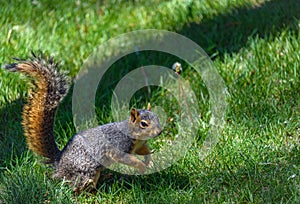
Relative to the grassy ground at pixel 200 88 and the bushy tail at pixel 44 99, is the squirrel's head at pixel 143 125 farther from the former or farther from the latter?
the bushy tail at pixel 44 99

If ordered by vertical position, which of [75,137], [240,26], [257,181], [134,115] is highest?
[240,26]

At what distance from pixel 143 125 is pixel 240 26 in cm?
193

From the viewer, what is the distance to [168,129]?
407 cm

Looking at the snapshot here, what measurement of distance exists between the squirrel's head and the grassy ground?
0.26 metres

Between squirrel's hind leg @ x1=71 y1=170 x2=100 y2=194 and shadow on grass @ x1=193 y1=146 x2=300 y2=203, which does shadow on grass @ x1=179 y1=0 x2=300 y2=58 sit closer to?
shadow on grass @ x1=193 y1=146 x2=300 y2=203

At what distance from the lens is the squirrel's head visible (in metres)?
3.38

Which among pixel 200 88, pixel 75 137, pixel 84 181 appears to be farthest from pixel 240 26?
pixel 84 181

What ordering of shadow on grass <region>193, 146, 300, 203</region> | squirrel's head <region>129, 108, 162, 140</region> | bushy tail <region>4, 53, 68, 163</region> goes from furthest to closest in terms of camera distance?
bushy tail <region>4, 53, 68, 163</region> < squirrel's head <region>129, 108, 162, 140</region> < shadow on grass <region>193, 146, 300, 203</region>

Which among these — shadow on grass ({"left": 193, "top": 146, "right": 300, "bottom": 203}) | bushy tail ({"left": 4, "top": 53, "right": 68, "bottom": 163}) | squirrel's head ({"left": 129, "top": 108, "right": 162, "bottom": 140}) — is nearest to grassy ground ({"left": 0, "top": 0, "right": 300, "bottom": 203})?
shadow on grass ({"left": 193, "top": 146, "right": 300, "bottom": 203})

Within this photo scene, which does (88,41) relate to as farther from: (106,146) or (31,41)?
(106,146)

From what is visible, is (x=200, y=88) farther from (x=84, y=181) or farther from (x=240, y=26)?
(x=84, y=181)

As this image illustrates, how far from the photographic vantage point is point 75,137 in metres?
3.54

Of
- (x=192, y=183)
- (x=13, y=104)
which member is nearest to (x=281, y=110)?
(x=192, y=183)

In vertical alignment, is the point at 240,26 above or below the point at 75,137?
above
